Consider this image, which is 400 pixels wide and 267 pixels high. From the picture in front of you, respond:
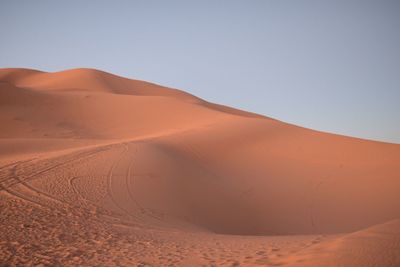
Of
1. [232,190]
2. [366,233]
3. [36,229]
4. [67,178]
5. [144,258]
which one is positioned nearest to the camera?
[366,233]

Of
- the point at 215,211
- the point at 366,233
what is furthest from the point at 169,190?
the point at 366,233

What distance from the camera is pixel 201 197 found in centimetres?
1003

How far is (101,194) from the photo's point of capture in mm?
8156

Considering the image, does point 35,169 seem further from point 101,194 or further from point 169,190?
point 169,190

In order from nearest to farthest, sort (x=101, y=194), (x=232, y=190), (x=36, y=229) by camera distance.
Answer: (x=36, y=229) < (x=101, y=194) < (x=232, y=190)

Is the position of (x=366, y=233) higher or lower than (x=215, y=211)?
higher

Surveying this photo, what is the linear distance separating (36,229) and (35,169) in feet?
14.1

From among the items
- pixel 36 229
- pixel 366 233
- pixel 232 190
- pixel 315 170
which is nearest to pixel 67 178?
pixel 36 229

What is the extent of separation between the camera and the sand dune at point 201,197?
4.52 metres

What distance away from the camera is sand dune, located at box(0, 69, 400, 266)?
14.8 ft

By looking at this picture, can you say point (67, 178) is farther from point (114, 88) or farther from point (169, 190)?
point (114, 88)

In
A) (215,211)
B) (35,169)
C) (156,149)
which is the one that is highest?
(156,149)

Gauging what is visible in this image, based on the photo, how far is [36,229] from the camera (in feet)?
17.9

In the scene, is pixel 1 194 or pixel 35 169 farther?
pixel 35 169
